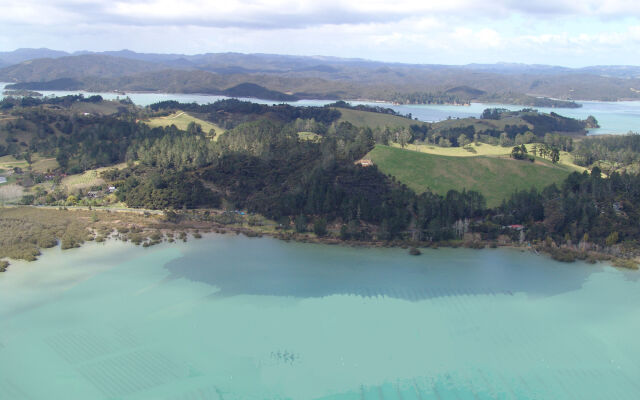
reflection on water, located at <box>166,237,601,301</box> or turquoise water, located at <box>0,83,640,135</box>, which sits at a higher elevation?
turquoise water, located at <box>0,83,640,135</box>

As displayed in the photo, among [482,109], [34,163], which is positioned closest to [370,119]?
[34,163]

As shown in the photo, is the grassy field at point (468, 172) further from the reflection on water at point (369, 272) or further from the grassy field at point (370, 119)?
the grassy field at point (370, 119)

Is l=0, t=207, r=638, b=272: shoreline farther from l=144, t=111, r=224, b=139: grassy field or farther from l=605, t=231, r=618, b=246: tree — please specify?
l=144, t=111, r=224, b=139: grassy field

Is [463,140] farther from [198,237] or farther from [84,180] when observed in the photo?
[84,180]

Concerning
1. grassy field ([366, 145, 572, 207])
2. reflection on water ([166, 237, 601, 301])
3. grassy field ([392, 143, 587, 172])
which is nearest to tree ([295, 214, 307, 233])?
reflection on water ([166, 237, 601, 301])

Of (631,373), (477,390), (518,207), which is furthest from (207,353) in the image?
(518,207)
